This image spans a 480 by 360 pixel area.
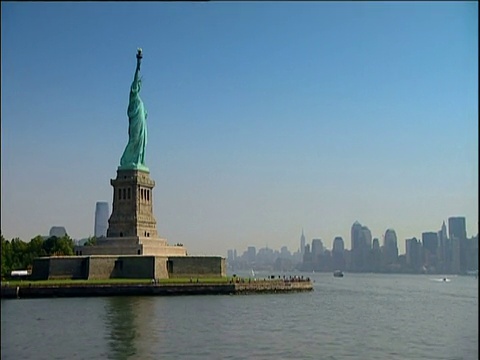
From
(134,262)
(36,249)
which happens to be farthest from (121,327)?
(36,249)

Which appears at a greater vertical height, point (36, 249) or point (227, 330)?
point (36, 249)

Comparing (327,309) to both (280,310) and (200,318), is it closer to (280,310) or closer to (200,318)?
(280,310)

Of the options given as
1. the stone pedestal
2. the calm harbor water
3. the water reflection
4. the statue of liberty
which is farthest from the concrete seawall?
the statue of liberty

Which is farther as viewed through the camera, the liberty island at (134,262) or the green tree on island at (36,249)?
the green tree on island at (36,249)

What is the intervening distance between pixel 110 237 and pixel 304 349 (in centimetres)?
3332

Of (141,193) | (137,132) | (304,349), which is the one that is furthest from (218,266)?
(304,349)

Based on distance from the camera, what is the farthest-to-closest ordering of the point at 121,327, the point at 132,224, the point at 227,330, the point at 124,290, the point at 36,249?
the point at 36,249
the point at 132,224
the point at 124,290
the point at 121,327
the point at 227,330

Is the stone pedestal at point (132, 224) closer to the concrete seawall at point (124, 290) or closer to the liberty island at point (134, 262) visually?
the liberty island at point (134, 262)

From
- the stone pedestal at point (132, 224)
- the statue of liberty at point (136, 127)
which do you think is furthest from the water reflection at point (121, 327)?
the statue of liberty at point (136, 127)

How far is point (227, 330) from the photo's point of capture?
2655 centimetres

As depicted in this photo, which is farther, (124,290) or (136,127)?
(136,127)

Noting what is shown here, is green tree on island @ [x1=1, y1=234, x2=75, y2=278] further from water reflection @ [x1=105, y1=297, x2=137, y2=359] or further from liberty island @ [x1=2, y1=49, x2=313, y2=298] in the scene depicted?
water reflection @ [x1=105, y1=297, x2=137, y2=359]

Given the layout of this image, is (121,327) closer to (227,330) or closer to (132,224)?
(227,330)

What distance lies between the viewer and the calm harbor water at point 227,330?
2097 centimetres
